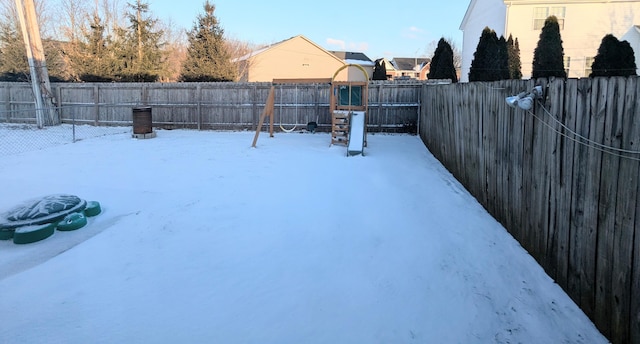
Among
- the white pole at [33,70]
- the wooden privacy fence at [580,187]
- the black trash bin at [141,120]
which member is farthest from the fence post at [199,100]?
the wooden privacy fence at [580,187]

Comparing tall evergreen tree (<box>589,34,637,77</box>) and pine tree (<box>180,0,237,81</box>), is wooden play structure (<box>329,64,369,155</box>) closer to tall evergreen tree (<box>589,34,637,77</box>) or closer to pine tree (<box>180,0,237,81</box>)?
tall evergreen tree (<box>589,34,637,77</box>)

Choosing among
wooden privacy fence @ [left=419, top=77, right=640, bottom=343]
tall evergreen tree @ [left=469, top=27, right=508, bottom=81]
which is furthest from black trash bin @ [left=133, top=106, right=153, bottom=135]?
tall evergreen tree @ [left=469, top=27, right=508, bottom=81]

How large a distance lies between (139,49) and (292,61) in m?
16.1

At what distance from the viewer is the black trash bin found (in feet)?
40.4

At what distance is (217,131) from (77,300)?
12182 mm

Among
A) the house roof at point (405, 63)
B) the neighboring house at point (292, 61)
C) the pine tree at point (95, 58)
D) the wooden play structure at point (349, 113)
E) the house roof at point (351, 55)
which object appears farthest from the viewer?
the house roof at point (405, 63)

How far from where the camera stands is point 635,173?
2258 millimetres

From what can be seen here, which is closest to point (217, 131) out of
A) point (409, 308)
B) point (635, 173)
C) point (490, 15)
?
point (409, 308)

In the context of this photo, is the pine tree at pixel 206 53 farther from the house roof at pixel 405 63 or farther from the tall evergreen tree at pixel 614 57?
the house roof at pixel 405 63

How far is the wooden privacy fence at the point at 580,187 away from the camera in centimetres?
233

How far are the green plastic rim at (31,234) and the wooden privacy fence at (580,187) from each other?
483 centimetres

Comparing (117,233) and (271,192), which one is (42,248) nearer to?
(117,233)

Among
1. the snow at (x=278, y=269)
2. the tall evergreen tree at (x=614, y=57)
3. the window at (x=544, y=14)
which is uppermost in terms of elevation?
the window at (x=544, y=14)

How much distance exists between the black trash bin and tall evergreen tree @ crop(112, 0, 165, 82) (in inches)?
349
